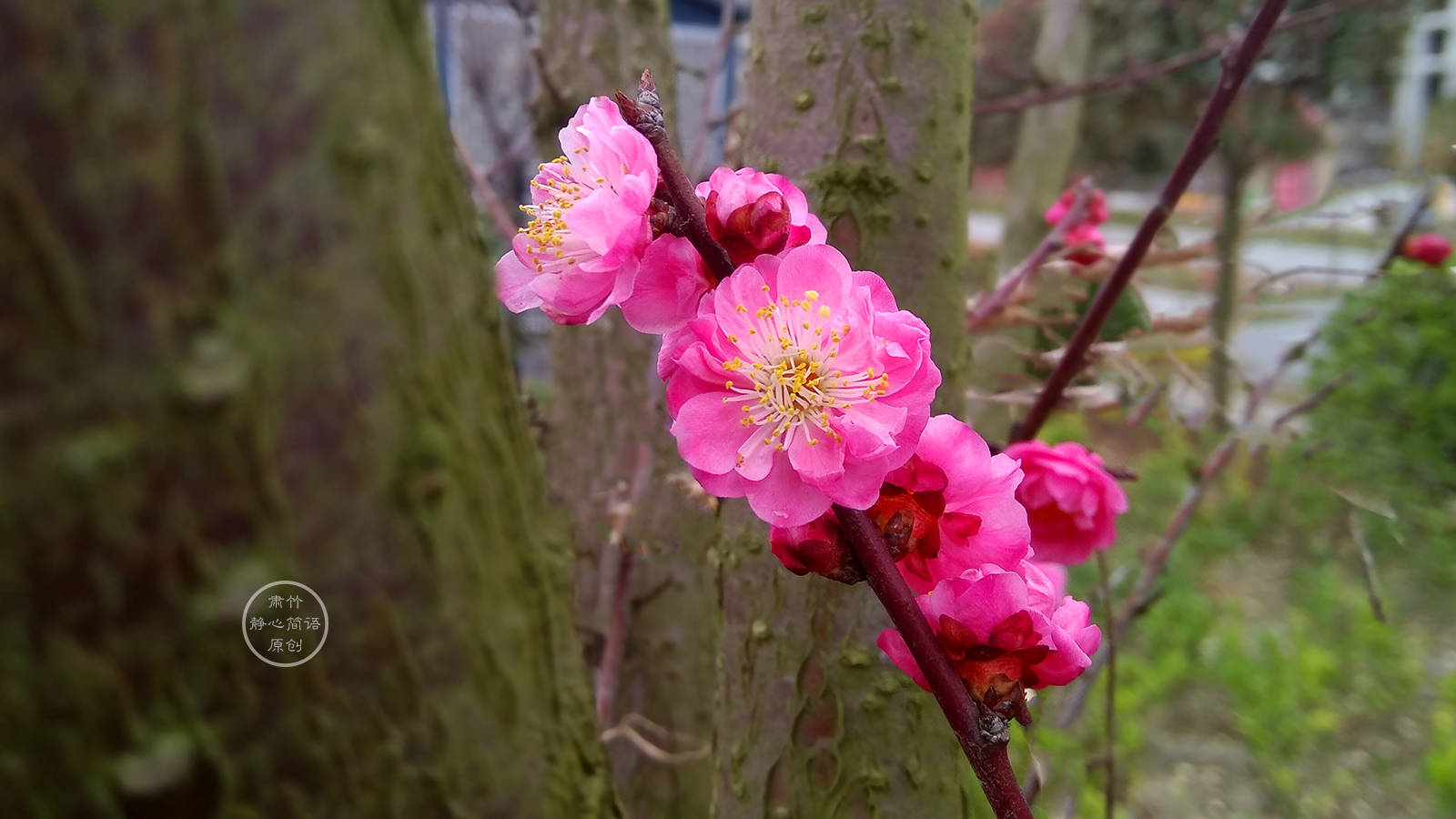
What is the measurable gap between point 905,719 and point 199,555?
470mm

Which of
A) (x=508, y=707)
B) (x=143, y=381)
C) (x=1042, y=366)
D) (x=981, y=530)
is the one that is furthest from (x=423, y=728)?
(x=1042, y=366)

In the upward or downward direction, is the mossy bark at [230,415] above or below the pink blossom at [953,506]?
above

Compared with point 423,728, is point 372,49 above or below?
above

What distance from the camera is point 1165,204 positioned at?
0.72 m

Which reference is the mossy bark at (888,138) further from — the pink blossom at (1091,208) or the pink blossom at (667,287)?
the pink blossom at (1091,208)

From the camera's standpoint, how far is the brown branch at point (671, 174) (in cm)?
39

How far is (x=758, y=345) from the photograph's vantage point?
0.41 meters

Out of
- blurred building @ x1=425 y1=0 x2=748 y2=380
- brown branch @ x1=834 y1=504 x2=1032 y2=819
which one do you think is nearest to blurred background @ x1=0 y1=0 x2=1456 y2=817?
brown branch @ x1=834 y1=504 x2=1032 y2=819

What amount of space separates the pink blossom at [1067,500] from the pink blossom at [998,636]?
0.22 meters

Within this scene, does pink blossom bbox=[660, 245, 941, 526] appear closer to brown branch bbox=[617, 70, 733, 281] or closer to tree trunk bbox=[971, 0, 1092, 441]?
brown branch bbox=[617, 70, 733, 281]

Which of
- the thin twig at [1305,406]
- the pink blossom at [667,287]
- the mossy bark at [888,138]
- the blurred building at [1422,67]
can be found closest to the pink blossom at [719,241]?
the pink blossom at [667,287]

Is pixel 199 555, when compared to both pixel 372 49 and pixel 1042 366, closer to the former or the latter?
pixel 372 49

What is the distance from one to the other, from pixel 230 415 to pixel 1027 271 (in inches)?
32.9

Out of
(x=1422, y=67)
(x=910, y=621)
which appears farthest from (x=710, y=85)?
(x=1422, y=67)
